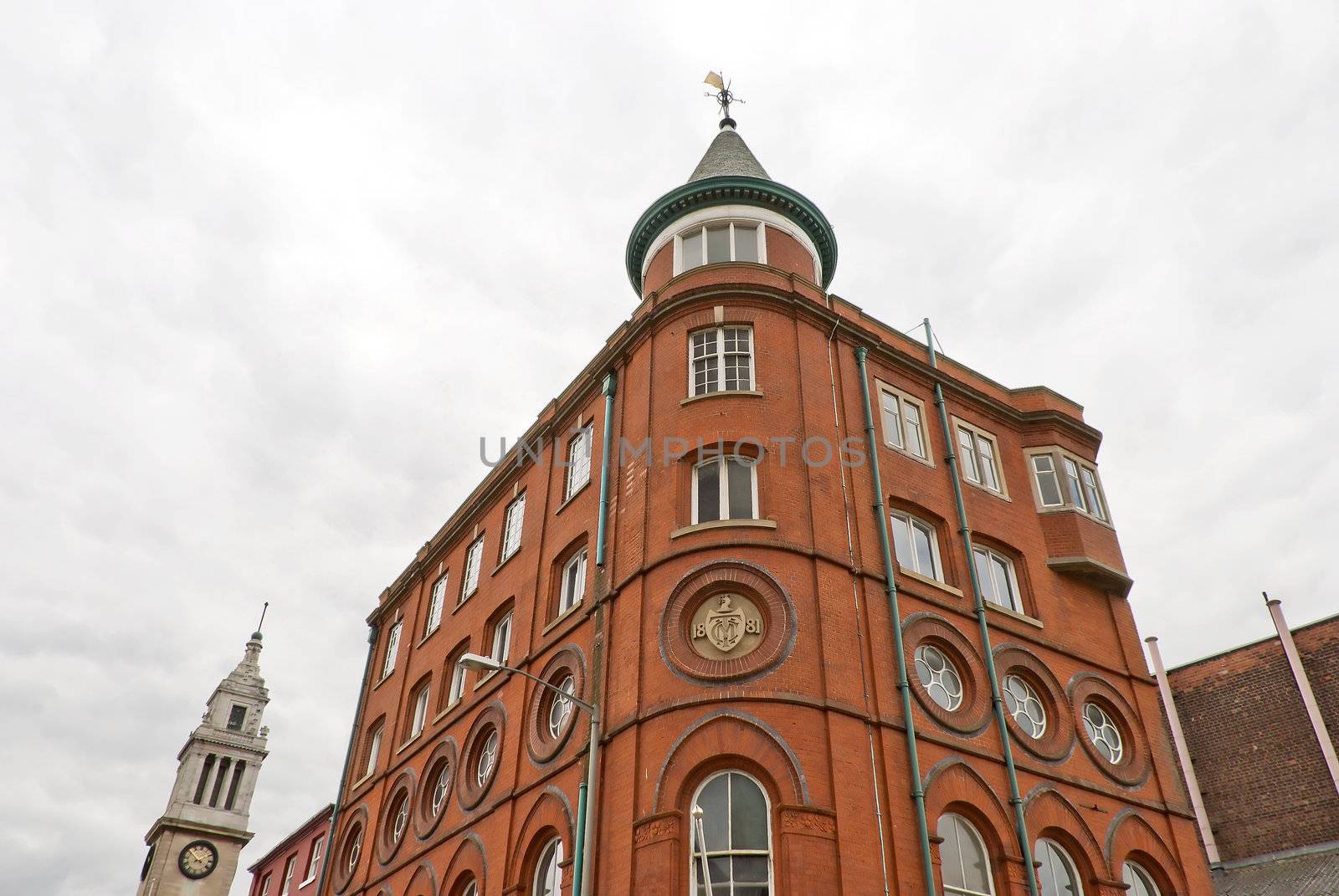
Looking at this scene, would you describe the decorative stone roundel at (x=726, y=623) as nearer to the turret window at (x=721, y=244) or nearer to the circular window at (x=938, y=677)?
the circular window at (x=938, y=677)

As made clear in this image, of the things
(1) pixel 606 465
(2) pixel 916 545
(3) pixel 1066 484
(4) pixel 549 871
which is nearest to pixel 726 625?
(2) pixel 916 545

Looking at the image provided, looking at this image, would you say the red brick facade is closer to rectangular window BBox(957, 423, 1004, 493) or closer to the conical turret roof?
rectangular window BBox(957, 423, 1004, 493)

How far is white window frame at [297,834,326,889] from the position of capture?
147 feet

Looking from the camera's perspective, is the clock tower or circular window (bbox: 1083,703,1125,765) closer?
circular window (bbox: 1083,703,1125,765)

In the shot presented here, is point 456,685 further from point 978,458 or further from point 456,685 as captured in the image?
point 978,458

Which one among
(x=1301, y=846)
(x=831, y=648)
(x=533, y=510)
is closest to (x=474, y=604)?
(x=533, y=510)

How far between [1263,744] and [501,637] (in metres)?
27.9

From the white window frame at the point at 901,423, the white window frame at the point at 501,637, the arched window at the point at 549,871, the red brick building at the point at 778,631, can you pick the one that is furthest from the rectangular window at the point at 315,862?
the white window frame at the point at 901,423

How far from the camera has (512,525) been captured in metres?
32.4

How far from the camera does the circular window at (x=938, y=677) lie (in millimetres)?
22438

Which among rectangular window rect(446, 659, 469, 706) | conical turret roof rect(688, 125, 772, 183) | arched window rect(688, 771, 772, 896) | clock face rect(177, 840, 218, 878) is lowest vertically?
arched window rect(688, 771, 772, 896)

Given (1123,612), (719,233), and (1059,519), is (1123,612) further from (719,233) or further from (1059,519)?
(719,233)

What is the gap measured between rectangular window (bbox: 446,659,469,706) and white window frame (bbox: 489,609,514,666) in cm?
139

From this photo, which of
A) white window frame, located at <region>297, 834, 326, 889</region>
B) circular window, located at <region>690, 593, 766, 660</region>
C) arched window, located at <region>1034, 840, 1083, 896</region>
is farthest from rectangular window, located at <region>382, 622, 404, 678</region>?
arched window, located at <region>1034, 840, 1083, 896</region>
